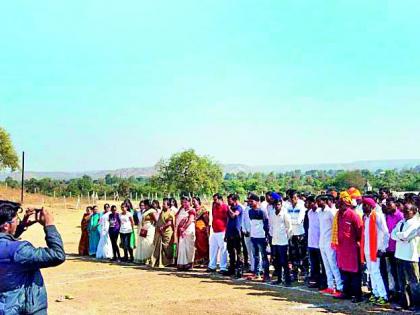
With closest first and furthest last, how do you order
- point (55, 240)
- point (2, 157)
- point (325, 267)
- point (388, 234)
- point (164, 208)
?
point (55, 240) → point (388, 234) → point (325, 267) → point (164, 208) → point (2, 157)

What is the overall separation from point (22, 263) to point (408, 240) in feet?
20.6

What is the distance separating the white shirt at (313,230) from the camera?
34.6 feet

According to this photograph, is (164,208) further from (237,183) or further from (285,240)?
(237,183)

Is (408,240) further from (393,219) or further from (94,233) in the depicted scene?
(94,233)

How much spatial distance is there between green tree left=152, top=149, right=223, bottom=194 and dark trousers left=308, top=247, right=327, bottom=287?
152 ft

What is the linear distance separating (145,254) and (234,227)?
3.51 m

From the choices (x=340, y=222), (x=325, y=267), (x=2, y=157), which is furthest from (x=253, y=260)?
(x=2, y=157)

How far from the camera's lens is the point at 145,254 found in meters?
14.8

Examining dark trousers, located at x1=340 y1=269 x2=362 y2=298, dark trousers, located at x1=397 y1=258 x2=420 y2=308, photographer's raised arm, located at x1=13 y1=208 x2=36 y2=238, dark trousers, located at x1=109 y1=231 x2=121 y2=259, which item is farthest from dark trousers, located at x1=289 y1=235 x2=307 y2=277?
photographer's raised arm, located at x1=13 y1=208 x2=36 y2=238

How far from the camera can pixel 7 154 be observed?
51156 mm

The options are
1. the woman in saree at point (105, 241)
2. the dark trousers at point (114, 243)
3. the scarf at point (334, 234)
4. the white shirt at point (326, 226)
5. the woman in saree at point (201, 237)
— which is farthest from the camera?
the woman in saree at point (105, 241)

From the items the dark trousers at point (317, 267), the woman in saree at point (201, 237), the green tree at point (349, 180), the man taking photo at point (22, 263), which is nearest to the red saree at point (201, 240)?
the woman in saree at point (201, 237)

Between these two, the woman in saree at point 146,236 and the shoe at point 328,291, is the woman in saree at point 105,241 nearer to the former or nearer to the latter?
the woman in saree at point 146,236

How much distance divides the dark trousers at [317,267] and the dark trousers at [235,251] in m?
1.91
